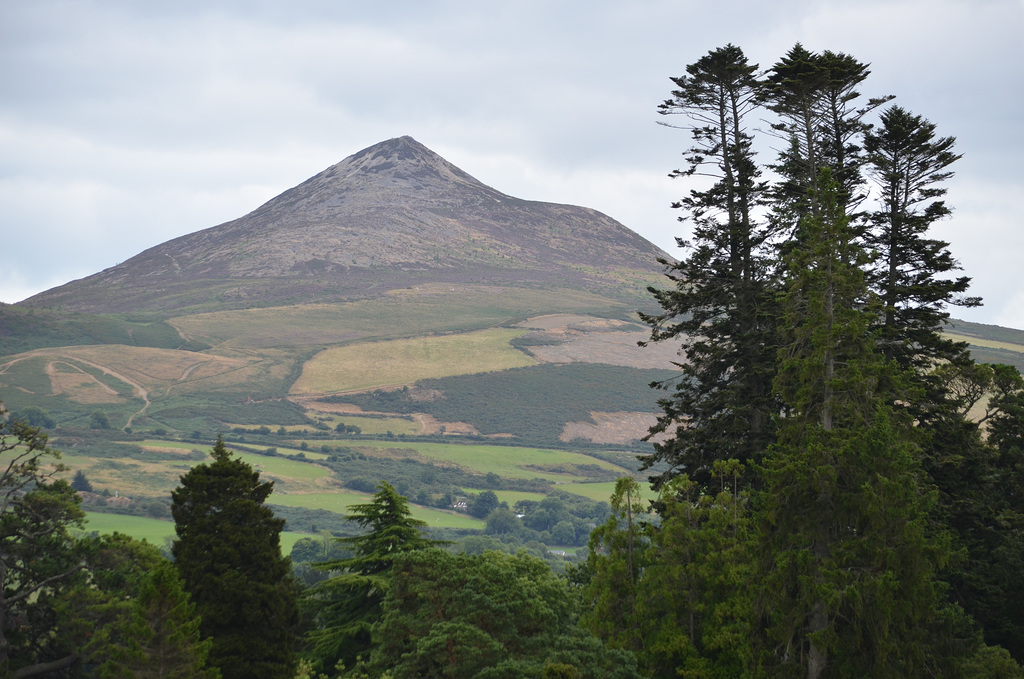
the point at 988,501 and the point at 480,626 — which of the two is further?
the point at 988,501

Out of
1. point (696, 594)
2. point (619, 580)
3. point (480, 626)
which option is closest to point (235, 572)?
point (480, 626)

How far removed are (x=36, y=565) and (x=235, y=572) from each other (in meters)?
13.8

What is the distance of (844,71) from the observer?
30219 millimetres

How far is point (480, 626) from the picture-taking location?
21281 millimetres

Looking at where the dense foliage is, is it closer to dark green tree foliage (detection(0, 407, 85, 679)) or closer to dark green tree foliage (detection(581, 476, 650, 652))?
dark green tree foliage (detection(581, 476, 650, 652))

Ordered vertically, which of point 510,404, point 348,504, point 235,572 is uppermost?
point 235,572

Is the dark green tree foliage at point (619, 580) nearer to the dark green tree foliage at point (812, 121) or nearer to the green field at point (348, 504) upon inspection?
the dark green tree foliage at point (812, 121)

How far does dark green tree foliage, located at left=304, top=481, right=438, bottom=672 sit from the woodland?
0.11 meters

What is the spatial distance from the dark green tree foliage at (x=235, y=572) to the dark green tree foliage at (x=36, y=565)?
9.96 meters

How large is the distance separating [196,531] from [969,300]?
88.0 ft

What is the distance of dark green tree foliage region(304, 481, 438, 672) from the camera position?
92.7 ft

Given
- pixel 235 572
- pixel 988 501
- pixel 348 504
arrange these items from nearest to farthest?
1. pixel 235 572
2. pixel 988 501
3. pixel 348 504

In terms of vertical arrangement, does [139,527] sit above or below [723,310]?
below

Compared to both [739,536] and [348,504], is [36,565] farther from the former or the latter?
[348,504]
